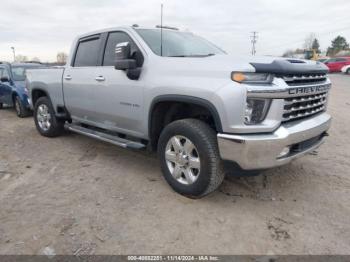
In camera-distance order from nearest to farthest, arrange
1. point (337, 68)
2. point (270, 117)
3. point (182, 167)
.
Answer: point (270, 117), point (182, 167), point (337, 68)

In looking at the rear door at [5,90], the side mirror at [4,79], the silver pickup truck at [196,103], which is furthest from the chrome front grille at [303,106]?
the side mirror at [4,79]

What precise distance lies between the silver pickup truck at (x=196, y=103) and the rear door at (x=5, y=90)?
533cm

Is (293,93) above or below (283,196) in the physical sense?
above

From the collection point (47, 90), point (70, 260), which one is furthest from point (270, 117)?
point (47, 90)

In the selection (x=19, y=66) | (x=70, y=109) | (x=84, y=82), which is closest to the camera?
(x=84, y=82)

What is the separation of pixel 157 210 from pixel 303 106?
1.89 m

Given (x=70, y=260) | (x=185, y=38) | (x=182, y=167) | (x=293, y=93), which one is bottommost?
(x=70, y=260)

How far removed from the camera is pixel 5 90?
965 centimetres

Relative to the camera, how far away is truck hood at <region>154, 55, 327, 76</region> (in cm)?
292

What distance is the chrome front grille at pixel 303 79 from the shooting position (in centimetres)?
307

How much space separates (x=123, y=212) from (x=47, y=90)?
3699 millimetres

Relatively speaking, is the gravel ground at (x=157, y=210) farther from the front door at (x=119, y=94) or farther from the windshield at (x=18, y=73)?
the windshield at (x=18, y=73)

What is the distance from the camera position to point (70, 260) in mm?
2551

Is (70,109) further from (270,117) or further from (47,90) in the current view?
(270,117)
